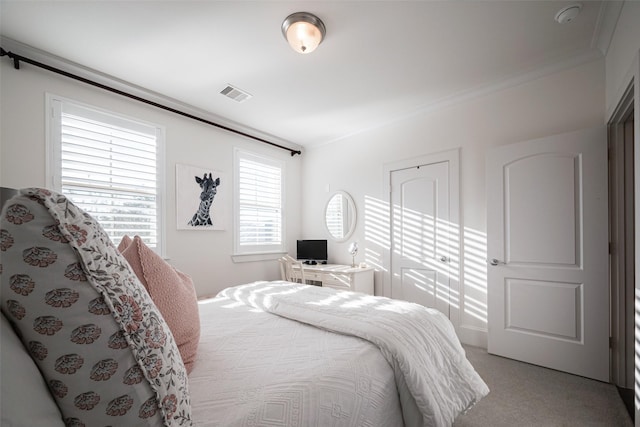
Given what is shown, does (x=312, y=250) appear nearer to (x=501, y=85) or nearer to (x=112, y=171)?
(x=112, y=171)

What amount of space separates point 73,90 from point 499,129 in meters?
4.11

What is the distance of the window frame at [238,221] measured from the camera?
3937 millimetres

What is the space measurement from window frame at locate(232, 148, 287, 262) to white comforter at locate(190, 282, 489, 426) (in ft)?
6.97

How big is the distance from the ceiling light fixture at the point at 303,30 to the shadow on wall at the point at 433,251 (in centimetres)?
225

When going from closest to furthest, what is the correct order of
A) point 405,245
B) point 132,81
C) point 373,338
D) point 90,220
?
1. point 90,220
2. point 373,338
3. point 132,81
4. point 405,245

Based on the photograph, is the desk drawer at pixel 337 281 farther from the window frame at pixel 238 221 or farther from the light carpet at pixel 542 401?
the light carpet at pixel 542 401

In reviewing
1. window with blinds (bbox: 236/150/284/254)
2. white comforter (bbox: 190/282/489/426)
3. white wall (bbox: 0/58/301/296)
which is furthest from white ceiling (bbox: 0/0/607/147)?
white comforter (bbox: 190/282/489/426)

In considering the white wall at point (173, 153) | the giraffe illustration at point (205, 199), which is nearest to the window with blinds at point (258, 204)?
the white wall at point (173, 153)

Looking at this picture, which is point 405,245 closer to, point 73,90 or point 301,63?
point 301,63

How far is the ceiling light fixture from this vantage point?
6.64 feet

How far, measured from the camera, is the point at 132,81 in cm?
288

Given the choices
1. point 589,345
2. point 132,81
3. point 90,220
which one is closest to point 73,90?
point 132,81

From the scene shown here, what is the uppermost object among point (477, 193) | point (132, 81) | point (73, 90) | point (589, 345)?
point (132, 81)

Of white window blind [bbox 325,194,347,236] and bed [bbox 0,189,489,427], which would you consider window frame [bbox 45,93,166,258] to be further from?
white window blind [bbox 325,194,347,236]
